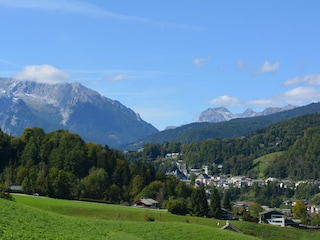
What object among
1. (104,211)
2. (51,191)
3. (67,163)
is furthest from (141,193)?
(104,211)

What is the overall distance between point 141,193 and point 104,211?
43.6 metres

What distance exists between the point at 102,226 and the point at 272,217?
2774 inches

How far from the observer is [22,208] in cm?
3734

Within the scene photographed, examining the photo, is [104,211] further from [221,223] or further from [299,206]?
[299,206]

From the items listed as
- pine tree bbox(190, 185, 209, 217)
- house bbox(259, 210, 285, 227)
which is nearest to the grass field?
pine tree bbox(190, 185, 209, 217)

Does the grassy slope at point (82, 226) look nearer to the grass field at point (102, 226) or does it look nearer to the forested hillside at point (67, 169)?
the grass field at point (102, 226)

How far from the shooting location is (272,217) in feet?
355

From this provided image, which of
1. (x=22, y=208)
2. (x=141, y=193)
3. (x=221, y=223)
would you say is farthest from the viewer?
(x=141, y=193)

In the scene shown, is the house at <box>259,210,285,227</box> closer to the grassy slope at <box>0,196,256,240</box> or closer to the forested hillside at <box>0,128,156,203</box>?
the forested hillside at <box>0,128,156,203</box>

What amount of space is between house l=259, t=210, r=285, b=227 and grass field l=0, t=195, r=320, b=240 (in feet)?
104

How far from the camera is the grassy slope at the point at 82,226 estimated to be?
2652 cm

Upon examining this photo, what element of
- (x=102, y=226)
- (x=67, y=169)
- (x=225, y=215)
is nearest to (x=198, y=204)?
(x=225, y=215)

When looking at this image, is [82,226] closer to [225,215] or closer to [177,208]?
[177,208]

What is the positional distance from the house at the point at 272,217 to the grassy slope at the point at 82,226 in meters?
41.1
